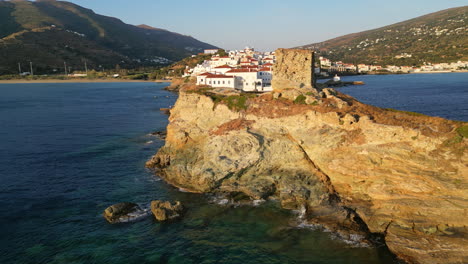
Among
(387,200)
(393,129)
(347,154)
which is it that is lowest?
(387,200)

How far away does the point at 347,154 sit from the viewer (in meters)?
23.5

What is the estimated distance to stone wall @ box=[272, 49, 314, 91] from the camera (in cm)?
3278

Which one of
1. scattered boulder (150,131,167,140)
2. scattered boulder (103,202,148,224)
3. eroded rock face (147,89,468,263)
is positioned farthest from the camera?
scattered boulder (150,131,167,140)

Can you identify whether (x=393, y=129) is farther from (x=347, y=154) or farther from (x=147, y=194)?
(x=147, y=194)

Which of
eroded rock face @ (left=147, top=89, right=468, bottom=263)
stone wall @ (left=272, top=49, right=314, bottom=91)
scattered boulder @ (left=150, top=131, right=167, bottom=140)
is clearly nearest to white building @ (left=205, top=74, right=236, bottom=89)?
scattered boulder @ (left=150, top=131, right=167, bottom=140)

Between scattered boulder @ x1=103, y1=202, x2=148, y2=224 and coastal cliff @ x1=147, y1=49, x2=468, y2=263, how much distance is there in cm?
545

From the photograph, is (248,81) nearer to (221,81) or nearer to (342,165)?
(221,81)

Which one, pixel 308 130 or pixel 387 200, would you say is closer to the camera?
pixel 387 200

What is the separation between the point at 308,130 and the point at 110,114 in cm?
5467


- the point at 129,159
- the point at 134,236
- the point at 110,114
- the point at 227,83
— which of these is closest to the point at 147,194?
the point at 134,236

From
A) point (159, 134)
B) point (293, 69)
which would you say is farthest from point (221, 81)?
point (293, 69)

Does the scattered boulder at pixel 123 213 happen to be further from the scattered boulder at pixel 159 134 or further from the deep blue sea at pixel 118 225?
the scattered boulder at pixel 159 134

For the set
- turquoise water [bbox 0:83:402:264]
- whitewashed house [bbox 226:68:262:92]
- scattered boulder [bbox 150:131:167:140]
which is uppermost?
whitewashed house [bbox 226:68:262:92]

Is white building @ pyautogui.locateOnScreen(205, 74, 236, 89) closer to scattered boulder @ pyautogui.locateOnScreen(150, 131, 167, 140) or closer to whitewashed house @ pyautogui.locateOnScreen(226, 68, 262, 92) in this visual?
whitewashed house @ pyautogui.locateOnScreen(226, 68, 262, 92)
